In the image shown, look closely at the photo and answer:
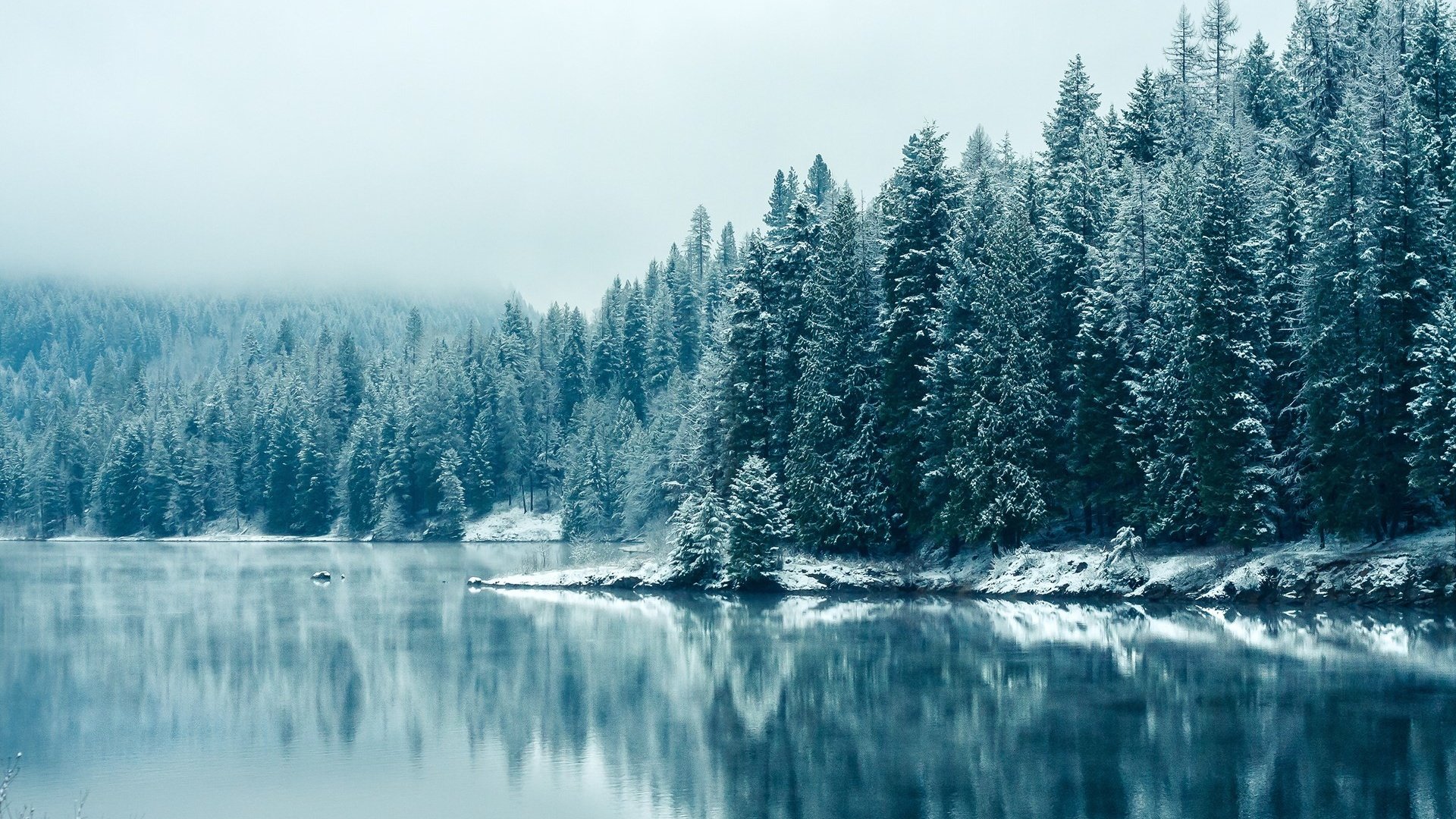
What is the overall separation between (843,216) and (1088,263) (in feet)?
39.4

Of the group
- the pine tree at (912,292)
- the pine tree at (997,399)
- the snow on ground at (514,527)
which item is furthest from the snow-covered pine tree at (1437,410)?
the snow on ground at (514,527)

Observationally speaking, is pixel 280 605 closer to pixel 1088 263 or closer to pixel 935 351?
pixel 935 351

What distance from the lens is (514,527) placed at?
399 feet

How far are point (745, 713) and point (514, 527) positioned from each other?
93.4m

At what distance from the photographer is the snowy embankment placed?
1810 inches

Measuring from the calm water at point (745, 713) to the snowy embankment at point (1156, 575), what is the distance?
3.19 meters

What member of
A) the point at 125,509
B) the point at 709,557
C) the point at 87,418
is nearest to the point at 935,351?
the point at 709,557

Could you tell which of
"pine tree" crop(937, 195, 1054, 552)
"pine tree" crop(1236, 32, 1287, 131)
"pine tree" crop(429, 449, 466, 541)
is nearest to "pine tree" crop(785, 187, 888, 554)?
"pine tree" crop(937, 195, 1054, 552)

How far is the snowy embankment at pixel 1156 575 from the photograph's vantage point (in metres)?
46.0

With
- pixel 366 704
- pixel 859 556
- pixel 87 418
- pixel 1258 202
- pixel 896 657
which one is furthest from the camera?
pixel 87 418

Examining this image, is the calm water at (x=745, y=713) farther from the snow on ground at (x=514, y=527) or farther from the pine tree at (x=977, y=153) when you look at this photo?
the snow on ground at (x=514, y=527)

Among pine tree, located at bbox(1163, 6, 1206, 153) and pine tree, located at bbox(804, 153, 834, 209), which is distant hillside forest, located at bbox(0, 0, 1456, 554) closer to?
pine tree, located at bbox(1163, 6, 1206, 153)

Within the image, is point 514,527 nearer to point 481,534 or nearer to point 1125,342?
point 481,534

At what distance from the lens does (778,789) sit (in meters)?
22.9
